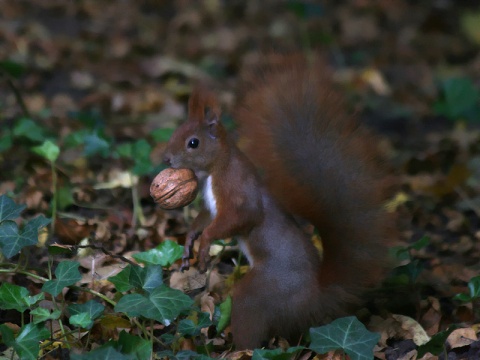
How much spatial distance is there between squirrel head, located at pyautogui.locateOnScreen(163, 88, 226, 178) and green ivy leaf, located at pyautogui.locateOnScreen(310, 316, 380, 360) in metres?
0.57

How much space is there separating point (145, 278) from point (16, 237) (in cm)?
40

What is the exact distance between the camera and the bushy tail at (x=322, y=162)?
2.38 metres

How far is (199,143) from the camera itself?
2.36 metres

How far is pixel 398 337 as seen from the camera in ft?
8.39

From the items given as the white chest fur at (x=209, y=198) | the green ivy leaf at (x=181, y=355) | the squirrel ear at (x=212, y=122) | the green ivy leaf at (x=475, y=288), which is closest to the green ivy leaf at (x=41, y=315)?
the green ivy leaf at (x=181, y=355)

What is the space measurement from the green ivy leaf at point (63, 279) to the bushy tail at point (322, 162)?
622 millimetres

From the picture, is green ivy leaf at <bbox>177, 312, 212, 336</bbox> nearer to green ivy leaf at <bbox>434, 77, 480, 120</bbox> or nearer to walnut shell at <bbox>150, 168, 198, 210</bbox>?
walnut shell at <bbox>150, 168, 198, 210</bbox>

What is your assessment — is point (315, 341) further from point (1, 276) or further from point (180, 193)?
point (1, 276)

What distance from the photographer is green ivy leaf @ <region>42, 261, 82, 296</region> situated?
2.27 metres

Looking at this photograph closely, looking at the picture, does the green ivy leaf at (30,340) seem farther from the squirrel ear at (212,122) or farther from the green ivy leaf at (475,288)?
the green ivy leaf at (475,288)

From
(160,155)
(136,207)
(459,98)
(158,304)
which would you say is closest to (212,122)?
(160,155)

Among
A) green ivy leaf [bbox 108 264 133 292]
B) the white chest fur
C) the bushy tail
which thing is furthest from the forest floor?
the white chest fur

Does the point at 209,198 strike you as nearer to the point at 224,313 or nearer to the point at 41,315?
the point at 224,313

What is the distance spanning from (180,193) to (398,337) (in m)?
0.83
